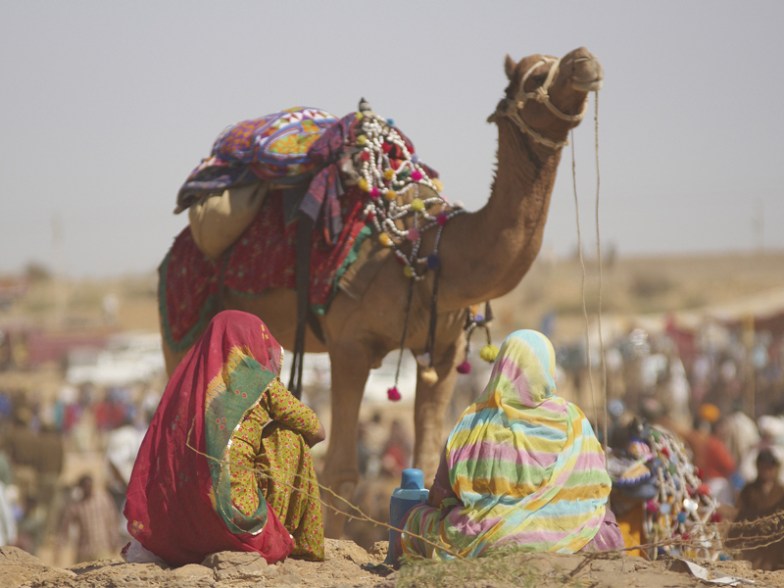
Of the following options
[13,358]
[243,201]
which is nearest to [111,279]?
[13,358]

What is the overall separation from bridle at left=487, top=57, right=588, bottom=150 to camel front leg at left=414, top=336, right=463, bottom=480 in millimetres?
1578

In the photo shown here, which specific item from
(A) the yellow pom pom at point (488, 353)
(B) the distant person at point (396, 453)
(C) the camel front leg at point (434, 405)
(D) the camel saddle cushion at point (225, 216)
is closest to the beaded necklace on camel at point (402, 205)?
(A) the yellow pom pom at point (488, 353)

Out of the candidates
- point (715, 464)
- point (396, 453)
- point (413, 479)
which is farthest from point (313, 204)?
point (396, 453)

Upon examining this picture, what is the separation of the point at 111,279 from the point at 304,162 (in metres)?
102

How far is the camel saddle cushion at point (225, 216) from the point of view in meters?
8.70

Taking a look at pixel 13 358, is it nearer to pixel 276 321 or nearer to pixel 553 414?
pixel 276 321

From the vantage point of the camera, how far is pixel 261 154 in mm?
8641

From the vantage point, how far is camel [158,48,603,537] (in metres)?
7.70

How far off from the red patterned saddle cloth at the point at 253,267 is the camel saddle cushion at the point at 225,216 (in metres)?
0.07

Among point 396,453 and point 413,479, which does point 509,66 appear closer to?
point 413,479

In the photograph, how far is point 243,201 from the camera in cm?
873

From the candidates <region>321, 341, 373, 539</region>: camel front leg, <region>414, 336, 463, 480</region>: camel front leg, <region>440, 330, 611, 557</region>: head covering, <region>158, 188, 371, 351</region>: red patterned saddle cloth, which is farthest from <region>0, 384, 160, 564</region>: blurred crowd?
<region>440, 330, 611, 557</region>: head covering

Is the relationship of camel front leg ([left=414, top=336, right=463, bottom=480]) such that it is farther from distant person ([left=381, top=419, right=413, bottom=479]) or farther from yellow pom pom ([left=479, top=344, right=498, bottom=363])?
distant person ([left=381, top=419, right=413, bottom=479])

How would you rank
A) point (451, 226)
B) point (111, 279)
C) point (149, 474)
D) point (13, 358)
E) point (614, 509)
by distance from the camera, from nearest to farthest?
point (149, 474)
point (614, 509)
point (451, 226)
point (13, 358)
point (111, 279)
